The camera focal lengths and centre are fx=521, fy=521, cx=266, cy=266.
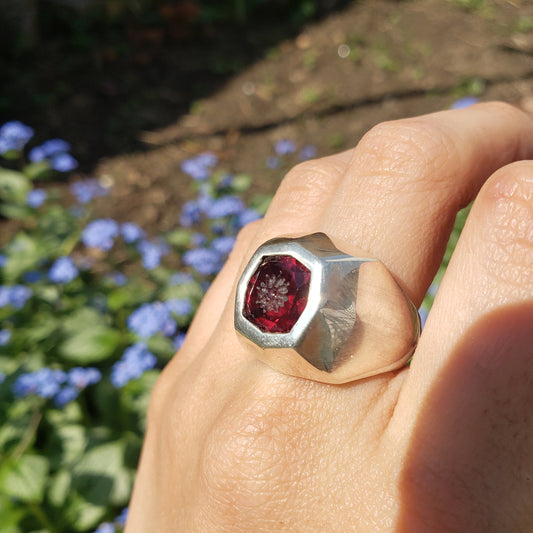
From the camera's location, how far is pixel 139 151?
16.0 ft

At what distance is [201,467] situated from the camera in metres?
1.16

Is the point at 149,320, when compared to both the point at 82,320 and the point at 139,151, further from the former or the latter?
the point at 139,151

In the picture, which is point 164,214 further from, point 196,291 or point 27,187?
point 196,291

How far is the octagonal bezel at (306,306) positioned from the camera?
910 millimetres

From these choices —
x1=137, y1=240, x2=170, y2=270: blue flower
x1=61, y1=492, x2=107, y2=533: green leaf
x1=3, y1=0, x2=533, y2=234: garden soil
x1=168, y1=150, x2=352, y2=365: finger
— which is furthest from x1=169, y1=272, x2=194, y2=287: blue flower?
x1=3, y1=0, x2=533, y2=234: garden soil

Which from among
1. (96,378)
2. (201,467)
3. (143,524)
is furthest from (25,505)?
(201,467)

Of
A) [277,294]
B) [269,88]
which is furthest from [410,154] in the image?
[269,88]

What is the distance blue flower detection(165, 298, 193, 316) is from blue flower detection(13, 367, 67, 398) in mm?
602

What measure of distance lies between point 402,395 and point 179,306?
1.69 meters

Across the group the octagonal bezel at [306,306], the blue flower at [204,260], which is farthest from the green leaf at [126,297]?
the octagonal bezel at [306,306]

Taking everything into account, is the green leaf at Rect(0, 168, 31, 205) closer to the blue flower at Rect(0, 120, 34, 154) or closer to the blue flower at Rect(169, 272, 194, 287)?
the blue flower at Rect(0, 120, 34, 154)

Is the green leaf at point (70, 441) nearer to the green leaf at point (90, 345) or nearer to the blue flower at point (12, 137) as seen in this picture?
the green leaf at point (90, 345)

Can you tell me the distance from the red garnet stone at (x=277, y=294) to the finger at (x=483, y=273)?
26 cm

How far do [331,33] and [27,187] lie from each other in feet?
14.1
